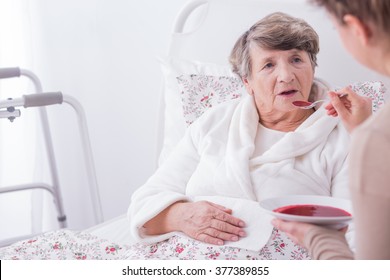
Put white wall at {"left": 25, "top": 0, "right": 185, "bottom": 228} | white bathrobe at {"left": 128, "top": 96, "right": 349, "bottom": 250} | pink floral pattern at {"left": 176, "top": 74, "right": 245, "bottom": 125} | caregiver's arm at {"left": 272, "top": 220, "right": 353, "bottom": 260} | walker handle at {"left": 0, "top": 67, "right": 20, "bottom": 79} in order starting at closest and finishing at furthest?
caregiver's arm at {"left": 272, "top": 220, "right": 353, "bottom": 260}
white bathrobe at {"left": 128, "top": 96, "right": 349, "bottom": 250}
pink floral pattern at {"left": 176, "top": 74, "right": 245, "bottom": 125}
walker handle at {"left": 0, "top": 67, "right": 20, "bottom": 79}
white wall at {"left": 25, "top": 0, "right": 185, "bottom": 228}

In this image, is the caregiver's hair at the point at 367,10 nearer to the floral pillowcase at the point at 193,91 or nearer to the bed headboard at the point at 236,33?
the floral pillowcase at the point at 193,91

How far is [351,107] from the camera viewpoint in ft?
5.17

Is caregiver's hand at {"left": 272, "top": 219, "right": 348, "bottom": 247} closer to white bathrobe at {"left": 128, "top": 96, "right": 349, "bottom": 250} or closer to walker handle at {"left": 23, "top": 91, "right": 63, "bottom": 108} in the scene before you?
white bathrobe at {"left": 128, "top": 96, "right": 349, "bottom": 250}

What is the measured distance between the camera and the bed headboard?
216 centimetres

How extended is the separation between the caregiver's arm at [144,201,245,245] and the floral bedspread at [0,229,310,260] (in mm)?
22

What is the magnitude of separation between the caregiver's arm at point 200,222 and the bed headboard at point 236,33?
690 mm

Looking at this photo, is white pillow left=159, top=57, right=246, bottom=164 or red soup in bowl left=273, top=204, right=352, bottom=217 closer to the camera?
red soup in bowl left=273, top=204, right=352, bottom=217

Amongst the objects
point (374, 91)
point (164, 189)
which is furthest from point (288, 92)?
point (164, 189)

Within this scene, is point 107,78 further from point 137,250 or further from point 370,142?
point 370,142

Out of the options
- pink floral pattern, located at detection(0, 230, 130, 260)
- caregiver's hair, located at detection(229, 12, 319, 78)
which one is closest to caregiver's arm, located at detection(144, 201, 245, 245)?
pink floral pattern, located at detection(0, 230, 130, 260)
